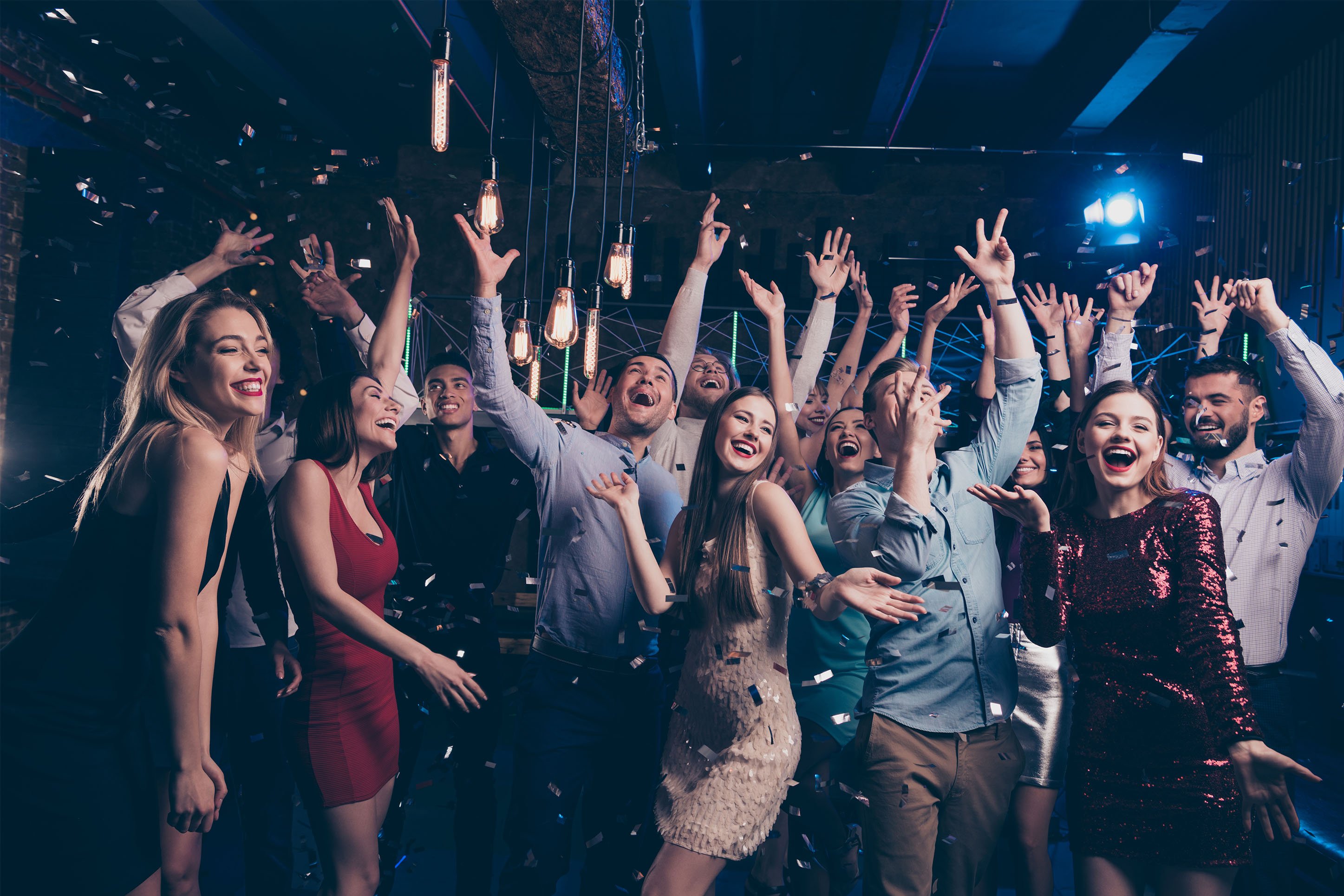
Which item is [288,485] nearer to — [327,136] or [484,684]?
[484,684]

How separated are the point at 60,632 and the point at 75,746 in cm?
19

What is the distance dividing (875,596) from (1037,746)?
0.92 meters

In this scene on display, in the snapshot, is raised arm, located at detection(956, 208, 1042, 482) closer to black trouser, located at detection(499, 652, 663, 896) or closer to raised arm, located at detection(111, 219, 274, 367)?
black trouser, located at detection(499, 652, 663, 896)

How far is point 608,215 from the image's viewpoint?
22.4 feet

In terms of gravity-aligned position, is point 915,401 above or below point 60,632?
above

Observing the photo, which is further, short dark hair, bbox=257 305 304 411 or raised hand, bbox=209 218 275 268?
short dark hair, bbox=257 305 304 411

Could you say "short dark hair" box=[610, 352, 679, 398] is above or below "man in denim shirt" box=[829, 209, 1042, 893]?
above

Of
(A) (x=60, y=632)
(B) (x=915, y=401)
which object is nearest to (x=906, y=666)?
(B) (x=915, y=401)

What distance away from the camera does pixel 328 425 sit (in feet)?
6.54

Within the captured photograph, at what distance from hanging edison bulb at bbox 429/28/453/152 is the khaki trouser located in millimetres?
1799

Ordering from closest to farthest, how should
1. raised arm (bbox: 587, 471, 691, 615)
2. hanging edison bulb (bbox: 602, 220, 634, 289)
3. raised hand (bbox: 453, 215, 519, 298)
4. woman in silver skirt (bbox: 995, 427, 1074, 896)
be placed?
1. raised arm (bbox: 587, 471, 691, 615)
2. woman in silver skirt (bbox: 995, 427, 1074, 896)
3. raised hand (bbox: 453, 215, 519, 298)
4. hanging edison bulb (bbox: 602, 220, 634, 289)

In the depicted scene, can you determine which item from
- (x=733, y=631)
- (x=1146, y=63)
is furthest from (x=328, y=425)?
(x=1146, y=63)

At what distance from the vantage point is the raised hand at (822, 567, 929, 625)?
158 centimetres

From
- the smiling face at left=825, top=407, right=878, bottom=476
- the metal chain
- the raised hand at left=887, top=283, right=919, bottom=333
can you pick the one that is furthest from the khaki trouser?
the metal chain
